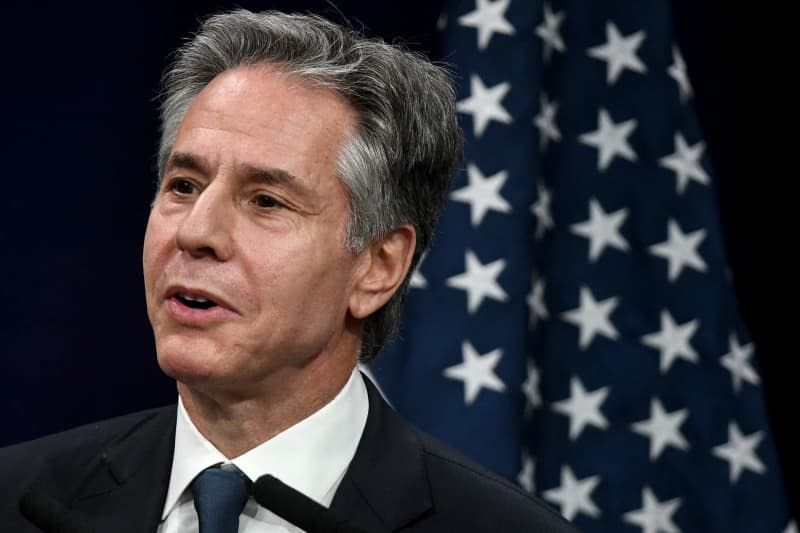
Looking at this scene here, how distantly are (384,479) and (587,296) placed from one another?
1420mm

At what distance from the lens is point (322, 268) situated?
6.38 ft

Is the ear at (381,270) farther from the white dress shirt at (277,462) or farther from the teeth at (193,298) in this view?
the teeth at (193,298)

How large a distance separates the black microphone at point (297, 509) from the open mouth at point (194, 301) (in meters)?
0.42

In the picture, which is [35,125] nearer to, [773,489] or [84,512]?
[84,512]

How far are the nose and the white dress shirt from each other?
0.28 meters

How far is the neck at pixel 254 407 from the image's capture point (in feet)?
6.22

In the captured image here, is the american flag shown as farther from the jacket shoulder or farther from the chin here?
the chin

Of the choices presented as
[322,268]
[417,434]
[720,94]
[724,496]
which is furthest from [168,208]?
[720,94]

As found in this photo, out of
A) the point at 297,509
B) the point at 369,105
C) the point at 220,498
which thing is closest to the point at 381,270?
the point at 369,105

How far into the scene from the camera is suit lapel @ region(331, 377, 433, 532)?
1.87 m

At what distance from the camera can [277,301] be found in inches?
73.4

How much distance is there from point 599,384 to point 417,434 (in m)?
1.21

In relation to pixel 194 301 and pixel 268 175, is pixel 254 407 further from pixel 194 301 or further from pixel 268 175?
pixel 268 175

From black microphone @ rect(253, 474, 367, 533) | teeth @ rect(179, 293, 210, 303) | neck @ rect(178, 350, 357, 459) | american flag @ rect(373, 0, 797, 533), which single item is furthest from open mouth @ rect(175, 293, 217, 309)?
american flag @ rect(373, 0, 797, 533)
